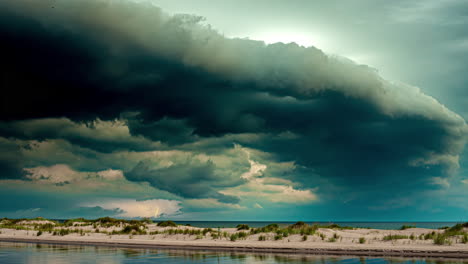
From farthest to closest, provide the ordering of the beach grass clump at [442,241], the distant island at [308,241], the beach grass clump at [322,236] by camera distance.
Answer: the beach grass clump at [322,236], the beach grass clump at [442,241], the distant island at [308,241]

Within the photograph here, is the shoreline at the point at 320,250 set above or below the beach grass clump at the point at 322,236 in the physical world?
below

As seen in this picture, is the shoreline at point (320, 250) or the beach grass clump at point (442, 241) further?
the beach grass clump at point (442, 241)

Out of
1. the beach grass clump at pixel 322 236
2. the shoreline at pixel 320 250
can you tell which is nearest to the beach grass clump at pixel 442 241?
the shoreline at pixel 320 250

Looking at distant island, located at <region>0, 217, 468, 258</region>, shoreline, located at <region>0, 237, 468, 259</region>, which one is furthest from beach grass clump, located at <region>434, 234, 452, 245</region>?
shoreline, located at <region>0, 237, 468, 259</region>

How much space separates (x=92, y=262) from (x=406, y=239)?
3873 centimetres

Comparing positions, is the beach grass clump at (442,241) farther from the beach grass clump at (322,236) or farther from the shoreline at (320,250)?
the beach grass clump at (322,236)

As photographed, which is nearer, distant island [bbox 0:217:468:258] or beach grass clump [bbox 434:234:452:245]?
distant island [bbox 0:217:468:258]

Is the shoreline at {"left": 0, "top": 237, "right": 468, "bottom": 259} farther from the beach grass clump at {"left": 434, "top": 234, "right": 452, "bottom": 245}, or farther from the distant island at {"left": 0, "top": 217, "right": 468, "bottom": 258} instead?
the beach grass clump at {"left": 434, "top": 234, "right": 452, "bottom": 245}

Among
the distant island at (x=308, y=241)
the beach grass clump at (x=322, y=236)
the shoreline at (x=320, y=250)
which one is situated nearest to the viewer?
the shoreline at (x=320, y=250)

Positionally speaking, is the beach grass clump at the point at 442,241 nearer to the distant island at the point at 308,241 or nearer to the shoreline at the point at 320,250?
the distant island at the point at 308,241

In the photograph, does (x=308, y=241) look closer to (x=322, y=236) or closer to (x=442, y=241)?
(x=322, y=236)

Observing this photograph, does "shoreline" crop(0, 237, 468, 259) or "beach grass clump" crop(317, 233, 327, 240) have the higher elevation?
"beach grass clump" crop(317, 233, 327, 240)

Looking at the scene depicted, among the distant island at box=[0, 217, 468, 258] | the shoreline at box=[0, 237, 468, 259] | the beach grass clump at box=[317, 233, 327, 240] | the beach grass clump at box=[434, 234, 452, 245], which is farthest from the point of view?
the beach grass clump at box=[317, 233, 327, 240]

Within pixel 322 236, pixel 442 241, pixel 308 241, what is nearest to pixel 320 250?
pixel 308 241
